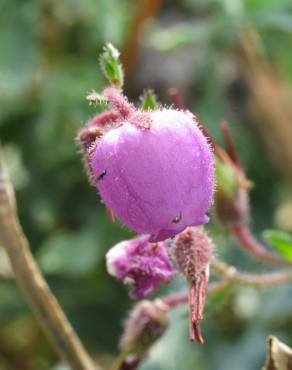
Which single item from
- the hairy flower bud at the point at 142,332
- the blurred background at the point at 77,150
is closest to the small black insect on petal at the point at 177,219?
the hairy flower bud at the point at 142,332

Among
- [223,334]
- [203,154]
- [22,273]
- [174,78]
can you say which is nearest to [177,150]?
[203,154]

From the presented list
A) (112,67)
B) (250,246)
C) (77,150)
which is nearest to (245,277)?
(250,246)

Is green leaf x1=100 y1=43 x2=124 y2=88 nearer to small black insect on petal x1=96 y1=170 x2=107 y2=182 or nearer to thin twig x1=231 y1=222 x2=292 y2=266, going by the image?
small black insect on petal x1=96 y1=170 x2=107 y2=182

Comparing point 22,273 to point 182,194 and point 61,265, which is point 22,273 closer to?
point 182,194

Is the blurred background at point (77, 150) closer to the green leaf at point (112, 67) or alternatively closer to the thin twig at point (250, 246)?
the thin twig at point (250, 246)

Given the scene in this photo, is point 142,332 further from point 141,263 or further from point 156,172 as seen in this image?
point 156,172

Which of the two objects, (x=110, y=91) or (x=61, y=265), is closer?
(x=110, y=91)
